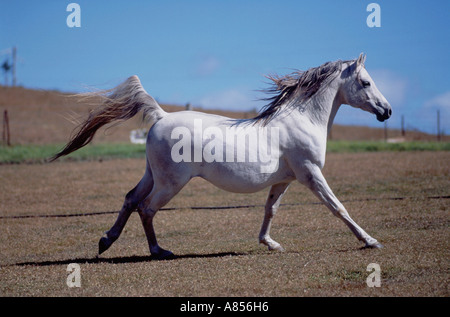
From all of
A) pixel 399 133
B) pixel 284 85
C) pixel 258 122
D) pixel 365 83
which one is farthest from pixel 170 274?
pixel 399 133

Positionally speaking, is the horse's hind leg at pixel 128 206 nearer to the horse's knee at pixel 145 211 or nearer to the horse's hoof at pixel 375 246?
the horse's knee at pixel 145 211

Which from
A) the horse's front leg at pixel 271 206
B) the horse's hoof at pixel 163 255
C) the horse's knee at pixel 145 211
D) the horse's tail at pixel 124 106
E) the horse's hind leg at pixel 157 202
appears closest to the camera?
the horse's hind leg at pixel 157 202

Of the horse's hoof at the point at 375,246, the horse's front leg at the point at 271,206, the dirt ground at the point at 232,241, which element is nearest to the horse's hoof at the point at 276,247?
the dirt ground at the point at 232,241

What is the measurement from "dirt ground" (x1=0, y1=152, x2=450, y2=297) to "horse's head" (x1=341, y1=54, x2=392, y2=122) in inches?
71.1

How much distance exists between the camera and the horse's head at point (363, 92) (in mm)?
7543

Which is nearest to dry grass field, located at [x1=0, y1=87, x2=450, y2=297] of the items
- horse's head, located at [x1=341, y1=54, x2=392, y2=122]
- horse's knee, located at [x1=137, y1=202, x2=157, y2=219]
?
horse's knee, located at [x1=137, y1=202, x2=157, y2=219]

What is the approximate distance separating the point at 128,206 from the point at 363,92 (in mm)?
3567

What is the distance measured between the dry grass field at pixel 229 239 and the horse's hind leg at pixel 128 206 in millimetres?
323

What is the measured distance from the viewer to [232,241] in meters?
8.34

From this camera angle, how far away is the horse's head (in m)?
7.54

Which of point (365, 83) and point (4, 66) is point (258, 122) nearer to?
point (365, 83)

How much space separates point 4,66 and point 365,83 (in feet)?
204

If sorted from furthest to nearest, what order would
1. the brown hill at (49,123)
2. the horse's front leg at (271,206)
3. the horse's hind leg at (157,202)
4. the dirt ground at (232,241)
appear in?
the brown hill at (49,123), the horse's front leg at (271,206), the horse's hind leg at (157,202), the dirt ground at (232,241)

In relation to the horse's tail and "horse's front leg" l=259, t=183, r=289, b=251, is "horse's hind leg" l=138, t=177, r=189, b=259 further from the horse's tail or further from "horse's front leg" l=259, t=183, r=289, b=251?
"horse's front leg" l=259, t=183, r=289, b=251
